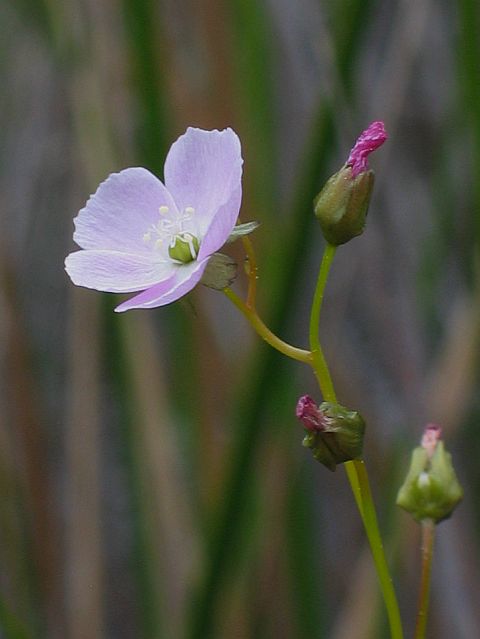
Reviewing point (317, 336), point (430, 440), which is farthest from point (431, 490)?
point (317, 336)

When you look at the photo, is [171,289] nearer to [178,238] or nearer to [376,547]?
[178,238]

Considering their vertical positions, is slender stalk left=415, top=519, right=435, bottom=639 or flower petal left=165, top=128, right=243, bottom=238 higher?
flower petal left=165, top=128, right=243, bottom=238

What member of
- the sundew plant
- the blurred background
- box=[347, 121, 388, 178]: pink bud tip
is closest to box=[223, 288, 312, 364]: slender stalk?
the sundew plant

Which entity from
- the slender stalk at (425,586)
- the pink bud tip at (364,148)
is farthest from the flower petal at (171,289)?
the slender stalk at (425,586)

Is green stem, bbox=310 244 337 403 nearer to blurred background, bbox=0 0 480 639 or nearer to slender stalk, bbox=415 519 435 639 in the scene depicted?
slender stalk, bbox=415 519 435 639

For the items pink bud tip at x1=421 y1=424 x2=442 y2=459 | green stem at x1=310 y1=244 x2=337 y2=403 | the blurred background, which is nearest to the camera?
green stem at x1=310 y1=244 x2=337 y2=403

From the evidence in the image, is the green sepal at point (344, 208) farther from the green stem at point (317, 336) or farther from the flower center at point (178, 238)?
the flower center at point (178, 238)

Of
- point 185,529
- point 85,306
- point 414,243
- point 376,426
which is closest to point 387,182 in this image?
point 414,243
